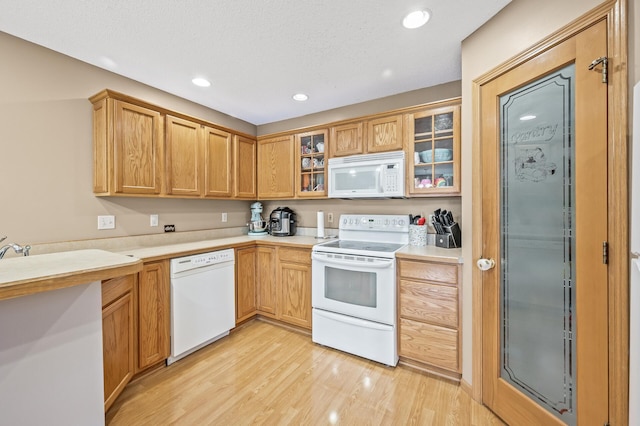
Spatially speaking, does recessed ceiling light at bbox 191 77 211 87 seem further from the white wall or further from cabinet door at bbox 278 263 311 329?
the white wall

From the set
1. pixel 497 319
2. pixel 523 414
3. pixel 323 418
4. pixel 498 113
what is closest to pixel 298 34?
pixel 498 113

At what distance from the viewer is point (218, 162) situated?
2920 mm

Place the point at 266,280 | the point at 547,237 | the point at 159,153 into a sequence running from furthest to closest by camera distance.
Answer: the point at 266,280, the point at 159,153, the point at 547,237

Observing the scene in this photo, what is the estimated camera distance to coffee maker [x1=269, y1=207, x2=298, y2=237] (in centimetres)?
323

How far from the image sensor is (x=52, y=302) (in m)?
1.13

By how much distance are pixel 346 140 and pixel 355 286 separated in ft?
4.94

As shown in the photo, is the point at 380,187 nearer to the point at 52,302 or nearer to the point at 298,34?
the point at 298,34

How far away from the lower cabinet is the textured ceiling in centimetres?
172

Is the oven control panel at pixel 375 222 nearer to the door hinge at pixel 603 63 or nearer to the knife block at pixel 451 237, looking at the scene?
the knife block at pixel 451 237

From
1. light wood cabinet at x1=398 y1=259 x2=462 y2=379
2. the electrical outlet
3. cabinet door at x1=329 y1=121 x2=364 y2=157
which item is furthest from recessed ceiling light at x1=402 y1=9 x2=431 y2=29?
the electrical outlet

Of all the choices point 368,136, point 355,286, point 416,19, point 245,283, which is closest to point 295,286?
point 245,283

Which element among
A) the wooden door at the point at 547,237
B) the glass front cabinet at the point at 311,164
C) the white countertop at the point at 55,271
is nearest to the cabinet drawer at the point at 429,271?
the wooden door at the point at 547,237

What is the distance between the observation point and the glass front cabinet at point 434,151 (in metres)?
2.21

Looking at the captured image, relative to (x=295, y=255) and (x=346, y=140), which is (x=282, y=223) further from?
(x=346, y=140)
